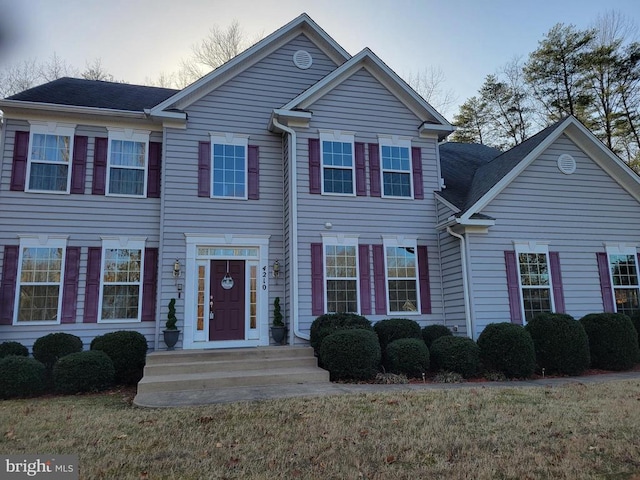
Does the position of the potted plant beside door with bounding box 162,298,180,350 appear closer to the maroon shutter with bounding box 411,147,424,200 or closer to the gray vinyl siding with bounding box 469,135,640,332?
the maroon shutter with bounding box 411,147,424,200

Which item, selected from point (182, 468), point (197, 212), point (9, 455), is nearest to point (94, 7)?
point (197, 212)

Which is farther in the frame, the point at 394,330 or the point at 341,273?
the point at 341,273

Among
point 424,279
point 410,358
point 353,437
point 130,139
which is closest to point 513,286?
point 424,279

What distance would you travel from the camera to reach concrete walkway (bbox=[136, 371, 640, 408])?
673 cm

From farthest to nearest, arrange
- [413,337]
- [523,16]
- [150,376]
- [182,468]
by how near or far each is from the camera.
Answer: [523,16], [413,337], [150,376], [182,468]

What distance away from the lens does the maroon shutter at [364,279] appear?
35.3ft

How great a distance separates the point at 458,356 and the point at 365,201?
429cm

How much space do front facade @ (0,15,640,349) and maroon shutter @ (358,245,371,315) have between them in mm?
36

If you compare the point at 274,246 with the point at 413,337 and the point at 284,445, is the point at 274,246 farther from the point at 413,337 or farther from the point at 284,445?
the point at 284,445

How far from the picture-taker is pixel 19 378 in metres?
7.66

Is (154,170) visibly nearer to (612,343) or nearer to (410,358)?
(410,358)

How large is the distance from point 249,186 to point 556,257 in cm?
749

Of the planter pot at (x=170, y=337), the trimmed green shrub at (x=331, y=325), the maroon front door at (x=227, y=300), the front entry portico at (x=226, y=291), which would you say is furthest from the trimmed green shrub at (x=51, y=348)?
the trimmed green shrub at (x=331, y=325)

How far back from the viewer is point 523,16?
1216 cm
